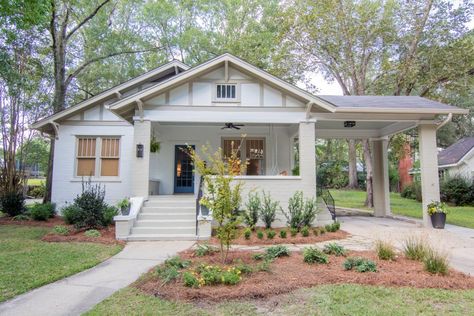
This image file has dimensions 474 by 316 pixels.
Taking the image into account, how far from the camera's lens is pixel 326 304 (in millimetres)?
3695

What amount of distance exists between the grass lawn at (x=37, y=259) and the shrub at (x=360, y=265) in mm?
4669

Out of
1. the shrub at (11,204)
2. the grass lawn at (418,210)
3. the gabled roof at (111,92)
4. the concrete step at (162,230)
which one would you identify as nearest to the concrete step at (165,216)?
the concrete step at (162,230)

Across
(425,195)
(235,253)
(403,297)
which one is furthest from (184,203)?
(425,195)

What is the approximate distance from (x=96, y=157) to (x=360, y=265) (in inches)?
417

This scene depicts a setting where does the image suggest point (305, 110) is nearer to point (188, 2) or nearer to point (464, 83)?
point (464, 83)

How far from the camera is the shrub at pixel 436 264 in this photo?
15.5 feet

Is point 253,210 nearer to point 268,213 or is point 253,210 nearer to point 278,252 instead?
point 268,213

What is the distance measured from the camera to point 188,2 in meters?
23.0

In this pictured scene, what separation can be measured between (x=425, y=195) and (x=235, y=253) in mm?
7466

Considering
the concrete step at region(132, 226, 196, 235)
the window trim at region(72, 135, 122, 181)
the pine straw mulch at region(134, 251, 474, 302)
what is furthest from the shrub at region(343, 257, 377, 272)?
the window trim at region(72, 135, 122, 181)

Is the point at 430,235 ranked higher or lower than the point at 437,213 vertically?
lower

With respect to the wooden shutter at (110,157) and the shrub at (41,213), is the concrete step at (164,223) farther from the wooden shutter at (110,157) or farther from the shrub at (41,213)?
the shrub at (41,213)

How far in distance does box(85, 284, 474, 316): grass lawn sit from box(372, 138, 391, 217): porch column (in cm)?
958

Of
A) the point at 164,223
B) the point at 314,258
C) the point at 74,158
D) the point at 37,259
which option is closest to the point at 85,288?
the point at 37,259
